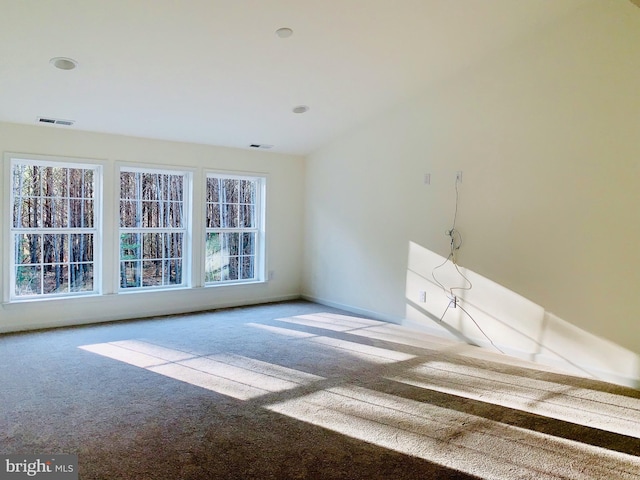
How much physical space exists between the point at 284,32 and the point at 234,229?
Answer: 321 centimetres

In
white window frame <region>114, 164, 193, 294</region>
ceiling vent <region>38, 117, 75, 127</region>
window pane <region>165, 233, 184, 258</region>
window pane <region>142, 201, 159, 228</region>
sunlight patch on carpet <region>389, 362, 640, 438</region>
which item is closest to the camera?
sunlight patch on carpet <region>389, 362, 640, 438</region>

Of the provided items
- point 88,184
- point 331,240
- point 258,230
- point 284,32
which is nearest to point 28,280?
point 88,184

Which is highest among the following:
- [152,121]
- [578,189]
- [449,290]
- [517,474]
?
[152,121]

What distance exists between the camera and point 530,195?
13.7ft

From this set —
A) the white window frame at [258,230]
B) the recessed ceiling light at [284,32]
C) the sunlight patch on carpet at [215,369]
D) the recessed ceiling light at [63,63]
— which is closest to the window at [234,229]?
the white window frame at [258,230]

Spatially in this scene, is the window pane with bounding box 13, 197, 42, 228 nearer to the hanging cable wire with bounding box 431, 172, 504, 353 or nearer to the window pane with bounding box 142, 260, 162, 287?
the window pane with bounding box 142, 260, 162, 287

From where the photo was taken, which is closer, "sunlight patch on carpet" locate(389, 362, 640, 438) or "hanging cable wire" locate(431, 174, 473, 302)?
"sunlight patch on carpet" locate(389, 362, 640, 438)

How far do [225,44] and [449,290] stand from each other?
128 inches

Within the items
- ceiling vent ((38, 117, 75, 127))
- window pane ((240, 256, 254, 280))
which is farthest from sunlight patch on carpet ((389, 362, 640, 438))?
ceiling vent ((38, 117, 75, 127))

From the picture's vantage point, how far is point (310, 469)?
2.29m

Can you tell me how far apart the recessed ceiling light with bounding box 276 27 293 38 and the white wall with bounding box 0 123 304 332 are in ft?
8.23

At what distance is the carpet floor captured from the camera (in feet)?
7.73

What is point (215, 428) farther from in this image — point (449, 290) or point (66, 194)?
point (66, 194)

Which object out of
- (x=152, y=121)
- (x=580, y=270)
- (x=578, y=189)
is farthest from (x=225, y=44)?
(x=580, y=270)
